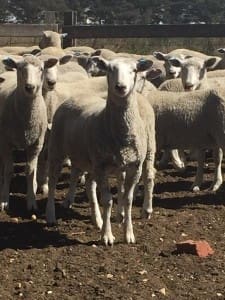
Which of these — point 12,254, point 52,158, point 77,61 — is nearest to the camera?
point 12,254

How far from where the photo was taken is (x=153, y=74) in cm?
735

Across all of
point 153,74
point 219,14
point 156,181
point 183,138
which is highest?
point 153,74

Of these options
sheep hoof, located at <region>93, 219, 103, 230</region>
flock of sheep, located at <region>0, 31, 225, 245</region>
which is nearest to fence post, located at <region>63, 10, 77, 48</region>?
A: flock of sheep, located at <region>0, 31, 225, 245</region>

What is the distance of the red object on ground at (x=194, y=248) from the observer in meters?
5.90

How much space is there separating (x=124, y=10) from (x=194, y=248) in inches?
2035

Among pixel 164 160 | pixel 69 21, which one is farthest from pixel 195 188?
pixel 69 21

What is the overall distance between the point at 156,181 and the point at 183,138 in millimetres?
923

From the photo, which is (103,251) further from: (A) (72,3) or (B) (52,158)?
(A) (72,3)

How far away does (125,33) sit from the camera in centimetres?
1661

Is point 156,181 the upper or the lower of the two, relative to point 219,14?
upper

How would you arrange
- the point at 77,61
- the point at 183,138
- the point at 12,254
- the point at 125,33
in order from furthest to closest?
the point at 125,33 < the point at 77,61 < the point at 183,138 < the point at 12,254

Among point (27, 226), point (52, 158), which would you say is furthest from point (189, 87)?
point (27, 226)

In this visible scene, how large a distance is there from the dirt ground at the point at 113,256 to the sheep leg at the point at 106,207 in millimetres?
85

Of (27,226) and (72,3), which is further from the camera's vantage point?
(72,3)
